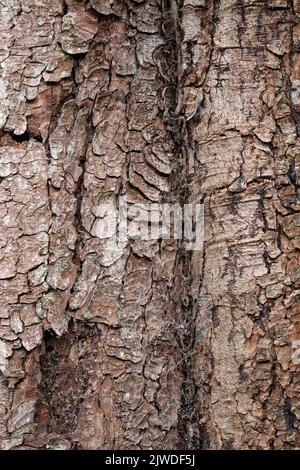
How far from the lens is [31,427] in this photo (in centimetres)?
173

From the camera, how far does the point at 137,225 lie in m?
1.78

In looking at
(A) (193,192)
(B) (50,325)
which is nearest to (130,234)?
(A) (193,192)

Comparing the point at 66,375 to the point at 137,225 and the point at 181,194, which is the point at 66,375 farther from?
the point at 181,194

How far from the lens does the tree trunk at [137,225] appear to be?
171 centimetres

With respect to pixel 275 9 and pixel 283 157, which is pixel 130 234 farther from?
pixel 275 9

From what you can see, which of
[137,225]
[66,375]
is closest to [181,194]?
[137,225]

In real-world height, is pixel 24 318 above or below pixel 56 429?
above

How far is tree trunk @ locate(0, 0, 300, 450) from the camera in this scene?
171cm

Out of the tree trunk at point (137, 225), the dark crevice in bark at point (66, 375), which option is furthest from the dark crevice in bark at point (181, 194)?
the dark crevice in bark at point (66, 375)

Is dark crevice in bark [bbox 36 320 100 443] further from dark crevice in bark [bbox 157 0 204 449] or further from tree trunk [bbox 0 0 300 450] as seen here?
dark crevice in bark [bbox 157 0 204 449]

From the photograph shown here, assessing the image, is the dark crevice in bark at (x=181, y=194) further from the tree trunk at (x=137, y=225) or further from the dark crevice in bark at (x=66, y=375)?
the dark crevice in bark at (x=66, y=375)

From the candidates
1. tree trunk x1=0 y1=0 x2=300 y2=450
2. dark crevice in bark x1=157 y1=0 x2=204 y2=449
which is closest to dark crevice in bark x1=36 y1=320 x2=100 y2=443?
tree trunk x1=0 y1=0 x2=300 y2=450

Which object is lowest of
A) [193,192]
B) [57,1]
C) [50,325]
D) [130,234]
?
[50,325]
